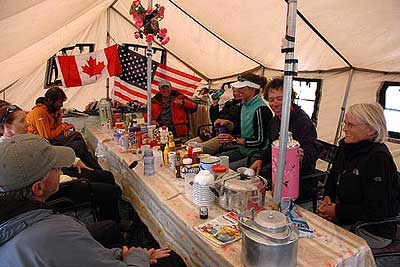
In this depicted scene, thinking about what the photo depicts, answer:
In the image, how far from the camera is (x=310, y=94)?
3578 mm

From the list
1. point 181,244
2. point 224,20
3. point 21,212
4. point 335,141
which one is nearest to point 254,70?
point 224,20

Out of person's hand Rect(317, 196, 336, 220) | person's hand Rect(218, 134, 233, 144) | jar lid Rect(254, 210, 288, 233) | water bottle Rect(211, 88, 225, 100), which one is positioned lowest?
person's hand Rect(317, 196, 336, 220)

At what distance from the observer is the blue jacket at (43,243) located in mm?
827

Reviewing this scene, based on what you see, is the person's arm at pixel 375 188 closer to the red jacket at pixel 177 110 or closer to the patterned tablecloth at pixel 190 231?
the patterned tablecloth at pixel 190 231

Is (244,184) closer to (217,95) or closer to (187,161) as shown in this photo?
(187,161)

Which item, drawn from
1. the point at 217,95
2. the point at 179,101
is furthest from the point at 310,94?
the point at 179,101

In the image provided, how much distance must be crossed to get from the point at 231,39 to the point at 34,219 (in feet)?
10.5

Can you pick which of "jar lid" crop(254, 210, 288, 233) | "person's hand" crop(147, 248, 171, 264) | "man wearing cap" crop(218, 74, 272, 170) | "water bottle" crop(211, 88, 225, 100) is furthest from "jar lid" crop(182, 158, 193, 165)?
"water bottle" crop(211, 88, 225, 100)

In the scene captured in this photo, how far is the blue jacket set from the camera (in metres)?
0.83

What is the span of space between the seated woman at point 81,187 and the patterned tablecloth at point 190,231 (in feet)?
0.45

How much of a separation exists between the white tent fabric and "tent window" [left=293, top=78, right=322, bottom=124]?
0.27 feet

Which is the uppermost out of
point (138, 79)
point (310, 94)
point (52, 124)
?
point (138, 79)

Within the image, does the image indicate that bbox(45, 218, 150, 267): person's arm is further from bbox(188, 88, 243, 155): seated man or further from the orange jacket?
the orange jacket

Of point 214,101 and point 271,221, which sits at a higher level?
point 214,101
